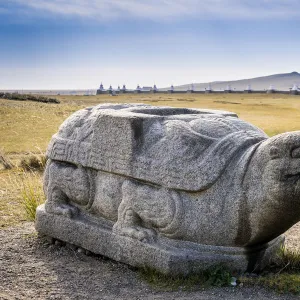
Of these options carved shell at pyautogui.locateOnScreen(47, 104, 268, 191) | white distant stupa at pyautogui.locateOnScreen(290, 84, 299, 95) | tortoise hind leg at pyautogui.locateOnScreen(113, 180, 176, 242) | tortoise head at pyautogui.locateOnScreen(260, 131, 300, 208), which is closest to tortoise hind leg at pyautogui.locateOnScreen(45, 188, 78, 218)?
carved shell at pyautogui.locateOnScreen(47, 104, 268, 191)

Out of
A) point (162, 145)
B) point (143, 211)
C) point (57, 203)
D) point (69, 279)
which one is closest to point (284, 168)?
point (162, 145)

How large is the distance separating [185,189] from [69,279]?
1393 millimetres

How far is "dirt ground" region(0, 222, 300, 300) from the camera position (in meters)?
4.45

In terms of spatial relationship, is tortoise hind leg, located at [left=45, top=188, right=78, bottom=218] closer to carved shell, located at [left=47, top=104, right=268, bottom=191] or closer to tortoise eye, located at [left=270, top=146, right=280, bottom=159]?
carved shell, located at [left=47, top=104, right=268, bottom=191]

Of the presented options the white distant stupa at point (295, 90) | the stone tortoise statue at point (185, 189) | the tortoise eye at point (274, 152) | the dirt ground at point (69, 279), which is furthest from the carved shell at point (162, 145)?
the white distant stupa at point (295, 90)

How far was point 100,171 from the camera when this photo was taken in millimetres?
5270

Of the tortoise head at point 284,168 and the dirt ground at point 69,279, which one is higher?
the tortoise head at point 284,168

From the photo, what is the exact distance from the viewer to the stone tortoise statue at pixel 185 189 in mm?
4379

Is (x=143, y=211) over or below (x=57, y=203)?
over

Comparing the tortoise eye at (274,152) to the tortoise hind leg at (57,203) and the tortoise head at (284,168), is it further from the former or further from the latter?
the tortoise hind leg at (57,203)

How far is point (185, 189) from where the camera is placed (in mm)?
4551

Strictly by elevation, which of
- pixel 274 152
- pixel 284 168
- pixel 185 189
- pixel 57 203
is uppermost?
pixel 274 152

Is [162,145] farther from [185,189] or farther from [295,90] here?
[295,90]

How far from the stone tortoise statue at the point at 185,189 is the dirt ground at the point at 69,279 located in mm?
181
